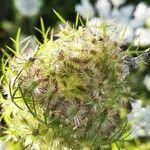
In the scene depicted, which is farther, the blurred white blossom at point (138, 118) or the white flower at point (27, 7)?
the white flower at point (27, 7)

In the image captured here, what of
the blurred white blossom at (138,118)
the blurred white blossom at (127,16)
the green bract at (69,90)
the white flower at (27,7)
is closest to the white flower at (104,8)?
the blurred white blossom at (127,16)

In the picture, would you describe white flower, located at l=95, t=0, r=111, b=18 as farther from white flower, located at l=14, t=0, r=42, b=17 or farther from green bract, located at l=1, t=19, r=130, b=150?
white flower, located at l=14, t=0, r=42, b=17

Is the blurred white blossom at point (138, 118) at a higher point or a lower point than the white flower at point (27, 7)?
higher

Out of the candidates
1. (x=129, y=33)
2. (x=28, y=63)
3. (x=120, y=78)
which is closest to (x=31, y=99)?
(x=28, y=63)

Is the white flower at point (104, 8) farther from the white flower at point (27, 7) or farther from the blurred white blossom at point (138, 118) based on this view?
the white flower at point (27, 7)

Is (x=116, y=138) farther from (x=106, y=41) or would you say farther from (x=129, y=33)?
→ (x=129, y=33)

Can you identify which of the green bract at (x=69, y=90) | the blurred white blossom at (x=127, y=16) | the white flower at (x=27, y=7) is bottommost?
the white flower at (x=27, y=7)

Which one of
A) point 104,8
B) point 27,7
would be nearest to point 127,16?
point 104,8

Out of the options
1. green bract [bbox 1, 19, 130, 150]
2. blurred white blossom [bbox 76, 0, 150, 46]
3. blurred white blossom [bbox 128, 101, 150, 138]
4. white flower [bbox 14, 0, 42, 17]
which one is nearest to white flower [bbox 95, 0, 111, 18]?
blurred white blossom [bbox 76, 0, 150, 46]
